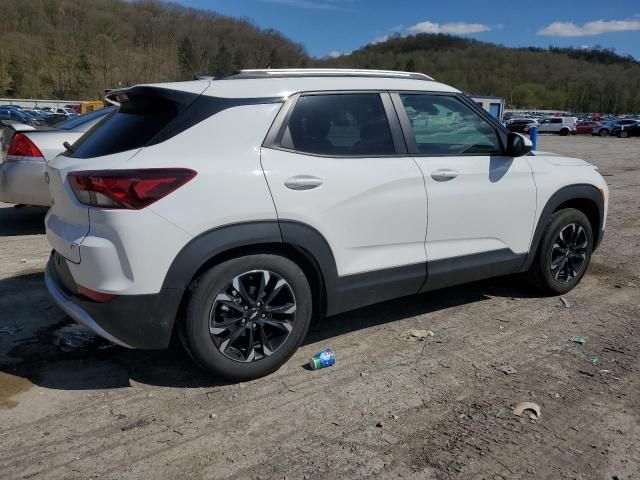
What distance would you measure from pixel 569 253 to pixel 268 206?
9.46ft

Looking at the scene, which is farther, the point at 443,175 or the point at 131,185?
the point at 443,175

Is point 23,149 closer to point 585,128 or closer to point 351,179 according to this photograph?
point 351,179

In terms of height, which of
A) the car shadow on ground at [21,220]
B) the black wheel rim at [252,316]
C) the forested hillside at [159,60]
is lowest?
the car shadow on ground at [21,220]

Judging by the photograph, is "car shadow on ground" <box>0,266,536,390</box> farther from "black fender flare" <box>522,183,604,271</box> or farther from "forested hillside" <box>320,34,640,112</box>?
"forested hillside" <box>320,34,640,112</box>

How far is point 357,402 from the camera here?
3.07 meters

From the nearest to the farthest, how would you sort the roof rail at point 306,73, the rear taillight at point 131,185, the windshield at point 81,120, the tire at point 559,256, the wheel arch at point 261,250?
the rear taillight at point 131,185 < the wheel arch at point 261,250 < the roof rail at point 306,73 < the tire at point 559,256 < the windshield at point 81,120

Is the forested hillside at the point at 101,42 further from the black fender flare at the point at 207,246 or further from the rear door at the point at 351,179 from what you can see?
the black fender flare at the point at 207,246

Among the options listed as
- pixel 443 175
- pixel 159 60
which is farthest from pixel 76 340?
pixel 159 60

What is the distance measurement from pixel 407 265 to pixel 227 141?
1443mm

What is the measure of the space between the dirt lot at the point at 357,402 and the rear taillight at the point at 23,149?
2199mm

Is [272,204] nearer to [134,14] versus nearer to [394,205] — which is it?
[394,205]

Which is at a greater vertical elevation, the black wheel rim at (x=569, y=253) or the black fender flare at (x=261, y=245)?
the black fender flare at (x=261, y=245)

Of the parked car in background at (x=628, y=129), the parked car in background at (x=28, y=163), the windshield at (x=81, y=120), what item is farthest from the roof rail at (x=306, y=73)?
the parked car in background at (x=628, y=129)

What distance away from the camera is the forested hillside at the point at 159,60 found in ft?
360
